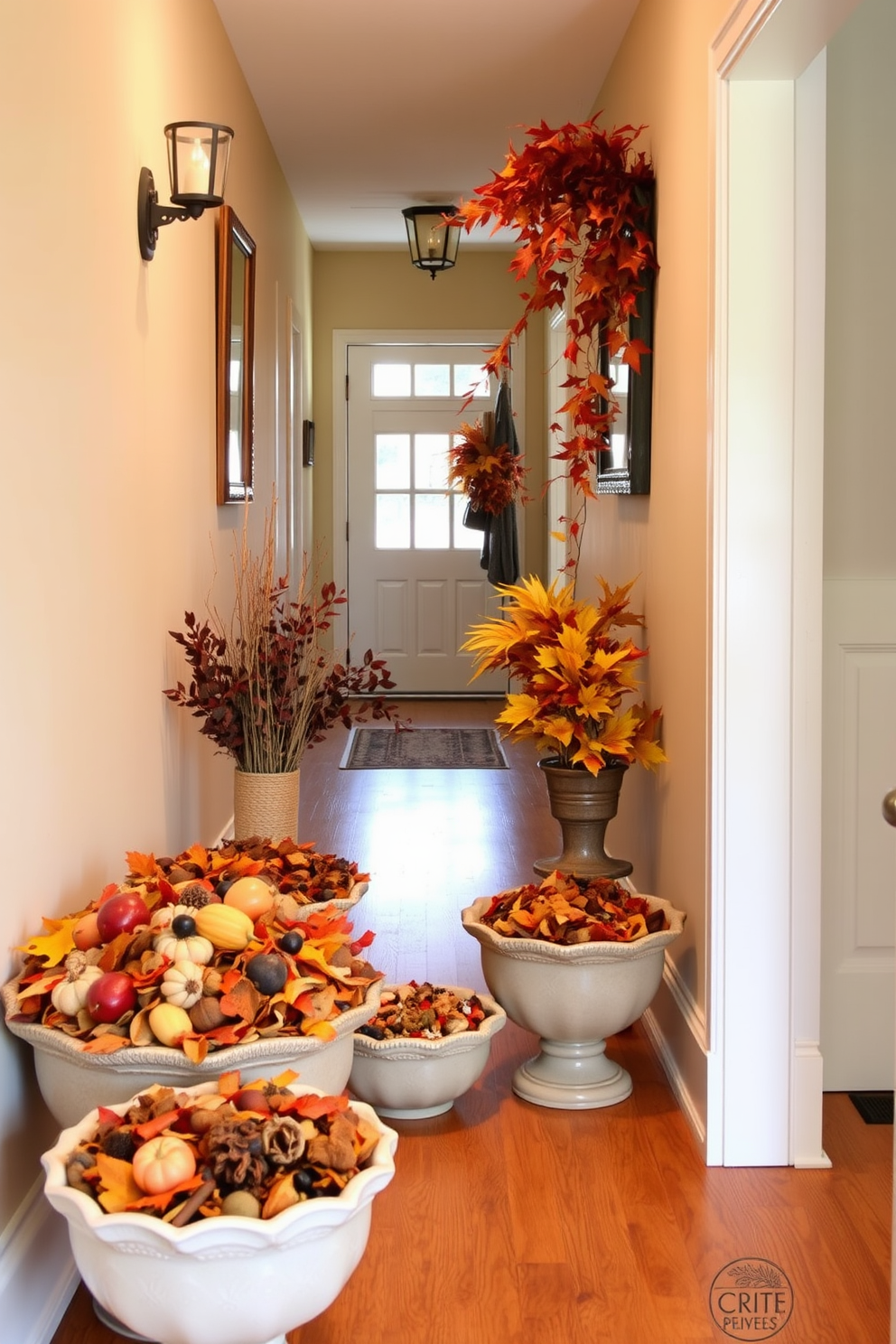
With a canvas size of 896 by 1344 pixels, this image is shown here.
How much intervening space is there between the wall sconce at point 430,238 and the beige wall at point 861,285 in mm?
3829

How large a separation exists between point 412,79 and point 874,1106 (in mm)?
3580

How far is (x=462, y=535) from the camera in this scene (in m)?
8.36

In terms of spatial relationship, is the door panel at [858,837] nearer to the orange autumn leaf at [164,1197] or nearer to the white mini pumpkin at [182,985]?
the white mini pumpkin at [182,985]

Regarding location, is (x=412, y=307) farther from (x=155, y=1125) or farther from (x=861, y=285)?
(x=155, y=1125)

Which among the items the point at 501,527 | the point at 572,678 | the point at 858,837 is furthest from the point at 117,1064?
the point at 501,527

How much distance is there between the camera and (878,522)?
263cm

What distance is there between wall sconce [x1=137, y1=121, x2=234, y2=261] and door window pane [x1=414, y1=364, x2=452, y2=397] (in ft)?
18.4

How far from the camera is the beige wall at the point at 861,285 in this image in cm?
257

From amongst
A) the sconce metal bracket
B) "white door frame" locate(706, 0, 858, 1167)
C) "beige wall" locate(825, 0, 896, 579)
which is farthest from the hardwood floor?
the sconce metal bracket

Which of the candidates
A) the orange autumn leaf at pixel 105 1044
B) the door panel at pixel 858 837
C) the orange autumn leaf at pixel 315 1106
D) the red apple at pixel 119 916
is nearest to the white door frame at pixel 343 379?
the door panel at pixel 858 837

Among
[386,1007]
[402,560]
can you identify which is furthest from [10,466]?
[402,560]

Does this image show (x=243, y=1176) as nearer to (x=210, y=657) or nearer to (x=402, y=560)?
(x=210, y=657)

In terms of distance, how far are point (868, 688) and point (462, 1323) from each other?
4.71ft

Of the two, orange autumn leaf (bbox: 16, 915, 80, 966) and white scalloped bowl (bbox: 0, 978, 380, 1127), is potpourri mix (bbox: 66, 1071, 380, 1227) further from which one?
orange autumn leaf (bbox: 16, 915, 80, 966)
